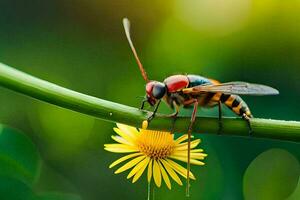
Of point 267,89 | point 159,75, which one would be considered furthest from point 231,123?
point 159,75

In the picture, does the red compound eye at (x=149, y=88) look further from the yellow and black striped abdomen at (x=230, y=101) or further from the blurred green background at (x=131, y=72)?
the blurred green background at (x=131, y=72)

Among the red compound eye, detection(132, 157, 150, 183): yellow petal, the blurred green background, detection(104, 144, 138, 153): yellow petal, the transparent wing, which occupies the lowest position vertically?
detection(132, 157, 150, 183): yellow petal

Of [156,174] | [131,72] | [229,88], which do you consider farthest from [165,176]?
[131,72]

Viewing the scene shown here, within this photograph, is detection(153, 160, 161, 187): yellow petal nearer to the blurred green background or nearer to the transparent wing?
the transparent wing

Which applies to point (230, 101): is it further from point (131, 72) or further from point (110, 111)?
point (131, 72)

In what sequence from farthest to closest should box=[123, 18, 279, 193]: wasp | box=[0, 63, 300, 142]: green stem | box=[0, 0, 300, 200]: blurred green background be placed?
box=[0, 0, 300, 200]: blurred green background, box=[123, 18, 279, 193]: wasp, box=[0, 63, 300, 142]: green stem

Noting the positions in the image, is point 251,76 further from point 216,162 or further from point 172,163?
point 172,163

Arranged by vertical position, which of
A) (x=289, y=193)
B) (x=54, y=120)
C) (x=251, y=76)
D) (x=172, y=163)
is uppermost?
(x=251, y=76)

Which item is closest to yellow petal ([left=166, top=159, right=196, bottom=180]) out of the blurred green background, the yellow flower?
the yellow flower
